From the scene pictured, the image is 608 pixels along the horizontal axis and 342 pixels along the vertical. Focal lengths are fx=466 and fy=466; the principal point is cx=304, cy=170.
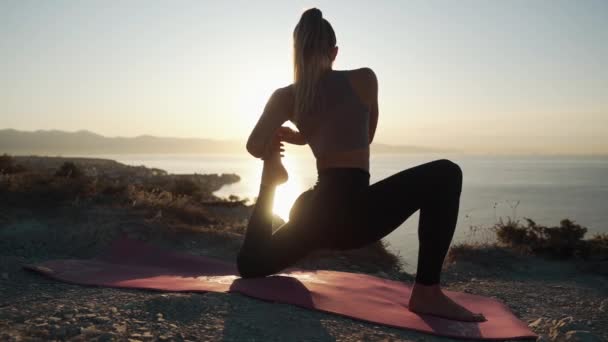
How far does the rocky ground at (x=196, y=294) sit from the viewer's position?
230cm

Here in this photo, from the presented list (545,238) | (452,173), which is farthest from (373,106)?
(545,238)

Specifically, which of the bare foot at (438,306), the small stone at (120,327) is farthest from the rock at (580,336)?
the small stone at (120,327)

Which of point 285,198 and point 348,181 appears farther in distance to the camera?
point 285,198

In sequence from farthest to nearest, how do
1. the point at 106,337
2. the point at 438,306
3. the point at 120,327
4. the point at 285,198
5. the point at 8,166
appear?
1. the point at 285,198
2. the point at 8,166
3. the point at 438,306
4. the point at 120,327
5. the point at 106,337

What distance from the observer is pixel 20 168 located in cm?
1059

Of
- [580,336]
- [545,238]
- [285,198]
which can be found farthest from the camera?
[285,198]

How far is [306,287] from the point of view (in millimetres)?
3230

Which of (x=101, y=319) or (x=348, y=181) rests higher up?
(x=348, y=181)

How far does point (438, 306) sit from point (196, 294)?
4.91ft

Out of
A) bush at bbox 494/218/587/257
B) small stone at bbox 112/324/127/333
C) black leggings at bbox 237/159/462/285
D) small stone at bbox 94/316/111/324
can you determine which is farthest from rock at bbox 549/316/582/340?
bush at bbox 494/218/587/257

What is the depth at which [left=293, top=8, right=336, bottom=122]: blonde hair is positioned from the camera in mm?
2820

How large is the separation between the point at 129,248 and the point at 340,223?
8.73 ft

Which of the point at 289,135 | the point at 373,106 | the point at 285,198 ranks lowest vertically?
the point at 285,198

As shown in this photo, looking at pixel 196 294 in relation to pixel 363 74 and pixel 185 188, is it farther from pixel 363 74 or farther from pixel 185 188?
pixel 185 188
